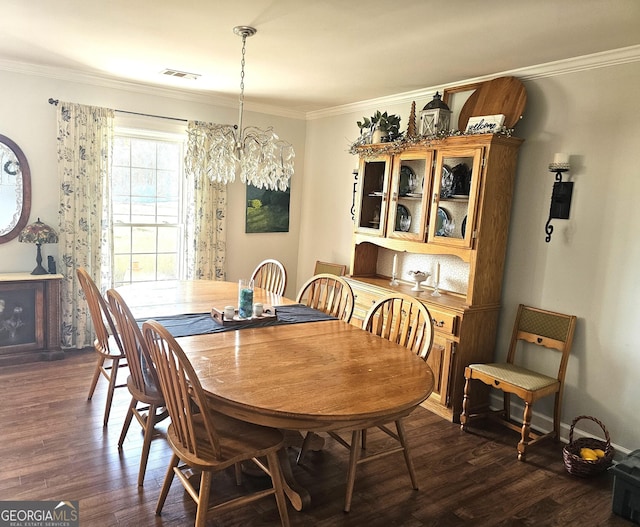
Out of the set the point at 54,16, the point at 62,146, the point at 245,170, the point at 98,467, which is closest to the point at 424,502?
the point at 98,467

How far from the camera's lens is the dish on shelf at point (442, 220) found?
375 centimetres

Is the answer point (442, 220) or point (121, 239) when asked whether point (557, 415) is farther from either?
point (121, 239)

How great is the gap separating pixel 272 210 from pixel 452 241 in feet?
8.63

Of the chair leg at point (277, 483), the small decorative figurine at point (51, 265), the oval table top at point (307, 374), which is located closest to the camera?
the oval table top at point (307, 374)

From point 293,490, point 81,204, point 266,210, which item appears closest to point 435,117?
point 266,210

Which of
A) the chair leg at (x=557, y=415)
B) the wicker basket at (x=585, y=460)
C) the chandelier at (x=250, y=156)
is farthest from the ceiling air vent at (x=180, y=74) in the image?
the wicker basket at (x=585, y=460)

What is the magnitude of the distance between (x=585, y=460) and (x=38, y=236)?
174 inches

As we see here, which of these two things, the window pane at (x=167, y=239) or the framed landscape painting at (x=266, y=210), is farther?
the framed landscape painting at (x=266, y=210)

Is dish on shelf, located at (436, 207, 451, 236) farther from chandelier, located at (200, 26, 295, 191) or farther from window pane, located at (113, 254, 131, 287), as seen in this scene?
window pane, located at (113, 254, 131, 287)

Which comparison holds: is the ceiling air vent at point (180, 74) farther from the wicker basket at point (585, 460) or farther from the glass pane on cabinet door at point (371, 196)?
the wicker basket at point (585, 460)

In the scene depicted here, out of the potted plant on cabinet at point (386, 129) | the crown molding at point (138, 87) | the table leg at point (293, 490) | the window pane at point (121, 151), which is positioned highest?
the crown molding at point (138, 87)

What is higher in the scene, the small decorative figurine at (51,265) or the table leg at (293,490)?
the small decorative figurine at (51,265)

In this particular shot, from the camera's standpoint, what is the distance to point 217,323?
2873 mm

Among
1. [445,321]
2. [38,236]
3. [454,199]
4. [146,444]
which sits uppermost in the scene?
[454,199]
